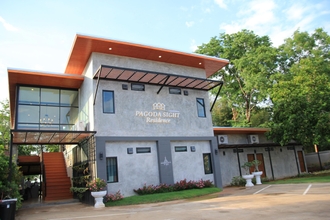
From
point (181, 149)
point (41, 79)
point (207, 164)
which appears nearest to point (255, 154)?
point (207, 164)

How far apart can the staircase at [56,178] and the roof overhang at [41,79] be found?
5.20 m

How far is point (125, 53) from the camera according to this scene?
14.2 meters

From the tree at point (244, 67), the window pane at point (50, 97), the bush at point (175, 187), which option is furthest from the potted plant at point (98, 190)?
the tree at point (244, 67)

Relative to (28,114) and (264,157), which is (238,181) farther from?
(28,114)

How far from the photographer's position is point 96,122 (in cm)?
1302

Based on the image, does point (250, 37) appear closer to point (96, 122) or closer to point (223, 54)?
point (223, 54)

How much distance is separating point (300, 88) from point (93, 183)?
49.9ft

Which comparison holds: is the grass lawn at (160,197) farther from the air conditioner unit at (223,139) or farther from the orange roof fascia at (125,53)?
the orange roof fascia at (125,53)

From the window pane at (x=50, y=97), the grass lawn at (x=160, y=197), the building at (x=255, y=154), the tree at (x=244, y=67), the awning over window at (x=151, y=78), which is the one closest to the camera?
the grass lawn at (x=160, y=197)

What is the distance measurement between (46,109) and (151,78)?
5.86 meters

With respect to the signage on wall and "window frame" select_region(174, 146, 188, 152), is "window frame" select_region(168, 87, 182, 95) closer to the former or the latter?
the signage on wall

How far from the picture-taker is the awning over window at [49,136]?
11.8 meters

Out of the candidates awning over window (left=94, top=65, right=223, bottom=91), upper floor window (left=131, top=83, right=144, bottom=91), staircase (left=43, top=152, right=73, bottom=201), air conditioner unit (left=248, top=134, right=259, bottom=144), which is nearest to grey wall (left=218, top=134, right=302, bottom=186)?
air conditioner unit (left=248, top=134, right=259, bottom=144)

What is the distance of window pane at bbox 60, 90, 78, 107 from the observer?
50.2 feet
